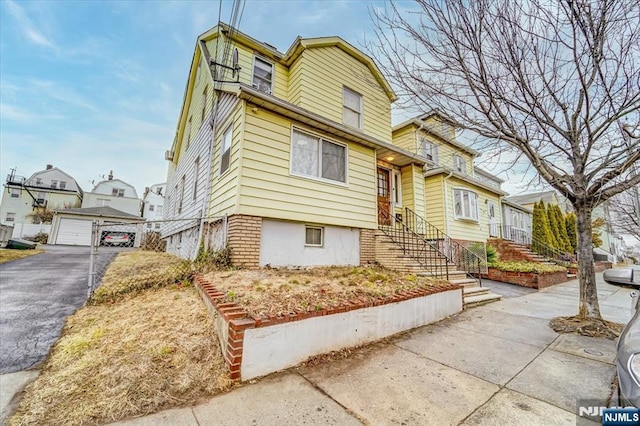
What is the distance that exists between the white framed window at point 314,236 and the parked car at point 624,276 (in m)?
5.37

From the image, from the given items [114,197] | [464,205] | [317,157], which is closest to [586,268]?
[317,157]

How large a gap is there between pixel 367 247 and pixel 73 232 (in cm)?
2724

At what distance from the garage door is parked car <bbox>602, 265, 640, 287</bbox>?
3102 cm

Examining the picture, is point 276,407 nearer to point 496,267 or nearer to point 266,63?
point 266,63

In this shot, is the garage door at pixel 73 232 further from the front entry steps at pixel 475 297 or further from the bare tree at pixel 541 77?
the front entry steps at pixel 475 297

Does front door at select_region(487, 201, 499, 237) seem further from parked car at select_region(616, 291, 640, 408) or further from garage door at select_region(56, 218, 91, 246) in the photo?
garage door at select_region(56, 218, 91, 246)

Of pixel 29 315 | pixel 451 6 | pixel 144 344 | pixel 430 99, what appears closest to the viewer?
pixel 144 344

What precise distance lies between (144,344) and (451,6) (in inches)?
258

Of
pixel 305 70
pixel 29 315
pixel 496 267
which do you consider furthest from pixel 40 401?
pixel 496 267

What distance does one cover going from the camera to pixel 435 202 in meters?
12.4

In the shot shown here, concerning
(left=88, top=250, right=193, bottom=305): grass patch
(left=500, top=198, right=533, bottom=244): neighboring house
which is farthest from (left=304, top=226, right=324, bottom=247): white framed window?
(left=500, top=198, right=533, bottom=244): neighboring house

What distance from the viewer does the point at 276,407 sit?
2250 mm

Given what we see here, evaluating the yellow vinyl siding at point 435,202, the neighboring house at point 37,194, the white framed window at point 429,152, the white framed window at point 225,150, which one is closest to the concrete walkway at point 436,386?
the white framed window at point 225,150

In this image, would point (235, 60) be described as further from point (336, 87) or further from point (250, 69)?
point (336, 87)
